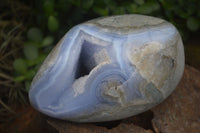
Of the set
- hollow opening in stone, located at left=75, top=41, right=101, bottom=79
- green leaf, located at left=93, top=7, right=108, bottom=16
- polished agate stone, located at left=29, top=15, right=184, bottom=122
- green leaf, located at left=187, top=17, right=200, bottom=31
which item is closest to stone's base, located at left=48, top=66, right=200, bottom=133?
polished agate stone, located at left=29, top=15, right=184, bottom=122

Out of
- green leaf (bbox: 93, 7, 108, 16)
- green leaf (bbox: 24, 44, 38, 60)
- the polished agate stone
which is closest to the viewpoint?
the polished agate stone

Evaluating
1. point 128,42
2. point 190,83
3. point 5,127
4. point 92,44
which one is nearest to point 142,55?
point 128,42

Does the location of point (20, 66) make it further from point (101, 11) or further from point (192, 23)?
point (192, 23)

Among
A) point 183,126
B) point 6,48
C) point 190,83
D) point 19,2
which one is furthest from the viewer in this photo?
point 19,2

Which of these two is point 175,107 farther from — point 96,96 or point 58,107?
point 58,107

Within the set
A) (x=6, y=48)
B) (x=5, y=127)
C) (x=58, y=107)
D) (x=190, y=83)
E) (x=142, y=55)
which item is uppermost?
(x=142, y=55)

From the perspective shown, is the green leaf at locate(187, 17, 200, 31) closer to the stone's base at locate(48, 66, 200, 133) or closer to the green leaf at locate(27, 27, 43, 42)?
the stone's base at locate(48, 66, 200, 133)

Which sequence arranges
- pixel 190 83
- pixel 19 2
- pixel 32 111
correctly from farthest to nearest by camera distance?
pixel 19 2
pixel 32 111
pixel 190 83

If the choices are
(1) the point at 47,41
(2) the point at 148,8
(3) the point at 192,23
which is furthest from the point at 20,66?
(3) the point at 192,23

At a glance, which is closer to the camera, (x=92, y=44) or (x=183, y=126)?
(x=92, y=44)
